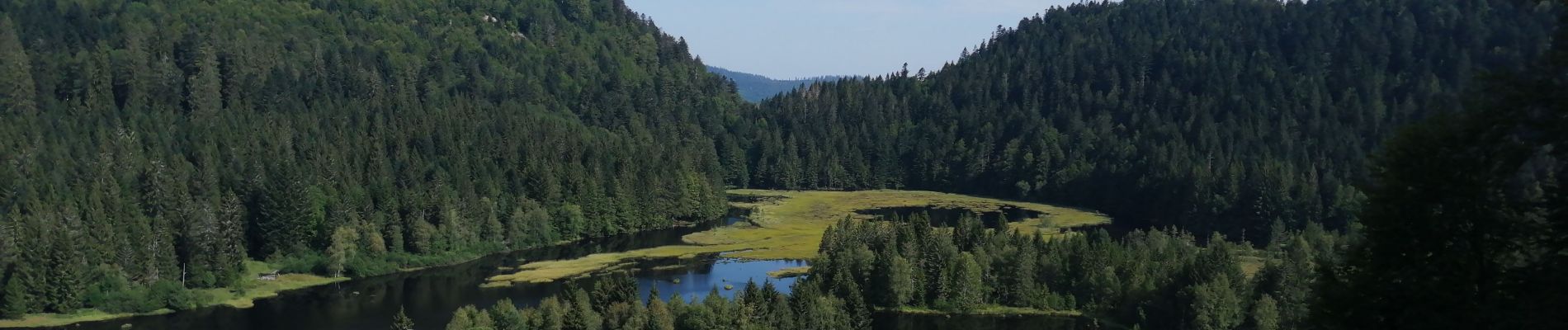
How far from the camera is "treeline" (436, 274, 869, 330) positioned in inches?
2992

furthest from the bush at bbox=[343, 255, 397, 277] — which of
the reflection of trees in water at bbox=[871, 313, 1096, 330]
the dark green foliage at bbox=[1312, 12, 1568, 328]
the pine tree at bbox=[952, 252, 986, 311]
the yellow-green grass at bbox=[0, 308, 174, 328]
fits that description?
the dark green foliage at bbox=[1312, 12, 1568, 328]

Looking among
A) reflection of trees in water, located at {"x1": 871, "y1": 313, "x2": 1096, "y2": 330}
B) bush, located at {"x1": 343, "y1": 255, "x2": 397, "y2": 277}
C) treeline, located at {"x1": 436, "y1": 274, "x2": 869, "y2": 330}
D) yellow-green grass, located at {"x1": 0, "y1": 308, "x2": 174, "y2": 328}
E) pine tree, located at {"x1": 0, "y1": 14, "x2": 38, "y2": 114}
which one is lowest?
reflection of trees in water, located at {"x1": 871, "y1": 313, "x2": 1096, "y2": 330}

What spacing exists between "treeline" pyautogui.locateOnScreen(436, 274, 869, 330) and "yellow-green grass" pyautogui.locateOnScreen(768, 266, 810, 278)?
115ft

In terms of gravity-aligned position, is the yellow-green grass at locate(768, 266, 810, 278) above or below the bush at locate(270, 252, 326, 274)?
below

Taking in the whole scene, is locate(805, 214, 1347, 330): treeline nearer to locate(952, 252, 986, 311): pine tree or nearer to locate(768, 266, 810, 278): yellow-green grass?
locate(952, 252, 986, 311): pine tree

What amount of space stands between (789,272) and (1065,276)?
30.3 m

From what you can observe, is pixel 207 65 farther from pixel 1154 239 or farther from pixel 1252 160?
pixel 1252 160

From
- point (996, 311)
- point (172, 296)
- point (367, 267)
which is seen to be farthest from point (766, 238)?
point (172, 296)

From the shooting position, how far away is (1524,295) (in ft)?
81.4

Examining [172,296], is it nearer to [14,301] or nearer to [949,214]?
[14,301]

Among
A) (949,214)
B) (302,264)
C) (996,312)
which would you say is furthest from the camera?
(949,214)

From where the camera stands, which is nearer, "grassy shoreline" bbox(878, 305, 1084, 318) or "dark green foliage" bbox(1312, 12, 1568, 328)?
"dark green foliage" bbox(1312, 12, 1568, 328)

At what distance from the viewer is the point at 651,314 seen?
76938mm

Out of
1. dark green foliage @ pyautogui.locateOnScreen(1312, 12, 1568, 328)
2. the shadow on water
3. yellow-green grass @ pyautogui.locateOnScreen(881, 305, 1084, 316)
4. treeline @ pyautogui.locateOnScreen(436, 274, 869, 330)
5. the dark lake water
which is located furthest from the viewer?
the shadow on water
